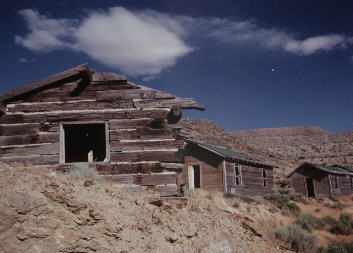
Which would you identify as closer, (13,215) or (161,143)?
(13,215)

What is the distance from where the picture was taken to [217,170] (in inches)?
832

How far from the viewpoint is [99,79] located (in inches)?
364

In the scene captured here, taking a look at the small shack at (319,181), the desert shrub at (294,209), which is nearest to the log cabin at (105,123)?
the desert shrub at (294,209)

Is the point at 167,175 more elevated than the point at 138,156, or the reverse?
the point at 138,156

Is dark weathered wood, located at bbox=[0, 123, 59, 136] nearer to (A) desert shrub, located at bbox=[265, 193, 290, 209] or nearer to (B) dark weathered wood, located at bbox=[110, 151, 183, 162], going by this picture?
(B) dark weathered wood, located at bbox=[110, 151, 183, 162]

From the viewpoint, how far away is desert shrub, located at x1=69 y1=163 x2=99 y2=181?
7.57 m

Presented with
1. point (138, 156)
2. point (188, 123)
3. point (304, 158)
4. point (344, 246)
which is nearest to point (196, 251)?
point (138, 156)

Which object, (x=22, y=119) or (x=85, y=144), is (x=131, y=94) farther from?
(x=85, y=144)

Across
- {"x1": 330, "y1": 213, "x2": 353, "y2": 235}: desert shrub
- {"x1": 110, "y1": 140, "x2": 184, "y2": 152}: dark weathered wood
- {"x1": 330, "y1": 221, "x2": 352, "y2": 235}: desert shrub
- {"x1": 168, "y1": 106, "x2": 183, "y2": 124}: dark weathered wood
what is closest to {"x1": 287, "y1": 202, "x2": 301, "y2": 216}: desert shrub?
{"x1": 330, "y1": 213, "x2": 353, "y2": 235}: desert shrub

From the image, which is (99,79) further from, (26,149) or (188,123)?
Result: (188,123)

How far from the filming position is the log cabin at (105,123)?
859 centimetres

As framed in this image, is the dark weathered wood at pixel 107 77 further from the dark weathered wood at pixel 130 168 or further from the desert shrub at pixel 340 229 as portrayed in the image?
the desert shrub at pixel 340 229

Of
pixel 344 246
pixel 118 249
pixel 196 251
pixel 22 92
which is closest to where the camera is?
pixel 118 249

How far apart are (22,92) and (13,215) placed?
5.09 m
